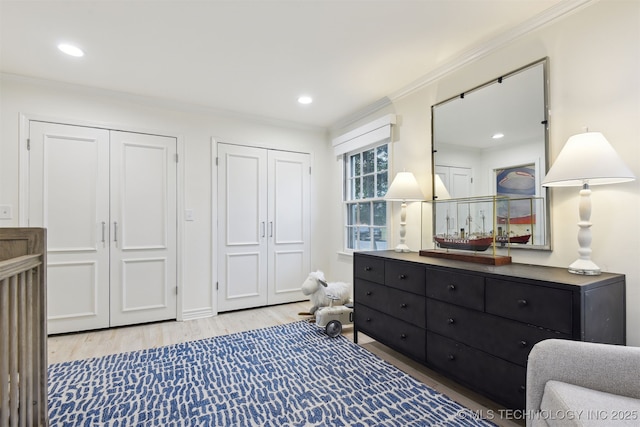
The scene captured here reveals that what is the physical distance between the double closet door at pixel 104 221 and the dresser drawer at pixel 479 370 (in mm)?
2722

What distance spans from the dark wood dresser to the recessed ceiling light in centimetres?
280

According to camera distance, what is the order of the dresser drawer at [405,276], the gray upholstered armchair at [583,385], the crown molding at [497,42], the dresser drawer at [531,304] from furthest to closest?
the dresser drawer at [405,276] < the crown molding at [497,42] < the dresser drawer at [531,304] < the gray upholstered armchair at [583,385]

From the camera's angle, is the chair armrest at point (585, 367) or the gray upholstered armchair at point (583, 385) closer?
the gray upholstered armchair at point (583, 385)

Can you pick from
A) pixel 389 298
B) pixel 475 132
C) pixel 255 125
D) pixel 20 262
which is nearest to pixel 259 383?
pixel 389 298

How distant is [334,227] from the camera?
4238 millimetres

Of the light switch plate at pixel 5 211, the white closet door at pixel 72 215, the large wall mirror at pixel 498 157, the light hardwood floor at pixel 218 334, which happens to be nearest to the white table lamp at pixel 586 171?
the large wall mirror at pixel 498 157

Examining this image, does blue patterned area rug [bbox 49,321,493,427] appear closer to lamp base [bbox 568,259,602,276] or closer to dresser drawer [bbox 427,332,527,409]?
dresser drawer [bbox 427,332,527,409]

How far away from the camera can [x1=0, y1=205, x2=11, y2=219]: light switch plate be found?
8.90 ft

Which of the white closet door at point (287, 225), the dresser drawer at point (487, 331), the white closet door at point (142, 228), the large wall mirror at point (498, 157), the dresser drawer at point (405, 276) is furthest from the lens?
the white closet door at point (287, 225)

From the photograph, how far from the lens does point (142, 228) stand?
326 centimetres

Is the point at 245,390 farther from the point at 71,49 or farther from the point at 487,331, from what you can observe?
the point at 71,49

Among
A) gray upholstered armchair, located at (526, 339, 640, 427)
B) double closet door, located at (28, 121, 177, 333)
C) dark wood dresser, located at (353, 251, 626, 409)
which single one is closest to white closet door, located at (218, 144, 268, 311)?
double closet door, located at (28, 121, 177, 333)

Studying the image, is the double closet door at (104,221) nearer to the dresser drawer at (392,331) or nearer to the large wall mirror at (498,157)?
the dresser drawer at (392,331)

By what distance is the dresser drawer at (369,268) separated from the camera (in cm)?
247
